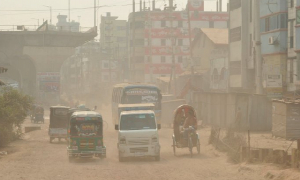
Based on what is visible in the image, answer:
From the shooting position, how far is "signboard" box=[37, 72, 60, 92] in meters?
88.9

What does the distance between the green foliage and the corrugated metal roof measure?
49.7 meters

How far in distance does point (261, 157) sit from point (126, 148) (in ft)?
20.8

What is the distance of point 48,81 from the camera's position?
89.1 meters

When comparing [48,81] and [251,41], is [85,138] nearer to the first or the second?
[251,41]

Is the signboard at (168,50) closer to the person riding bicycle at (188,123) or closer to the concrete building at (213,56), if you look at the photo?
the concrete building at (213,56)

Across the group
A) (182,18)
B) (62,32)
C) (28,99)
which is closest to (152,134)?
(28,99)

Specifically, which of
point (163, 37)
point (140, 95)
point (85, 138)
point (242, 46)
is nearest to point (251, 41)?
point (242, 46)

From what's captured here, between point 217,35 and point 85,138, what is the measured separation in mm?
65369

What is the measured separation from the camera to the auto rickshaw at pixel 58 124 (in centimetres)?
3672

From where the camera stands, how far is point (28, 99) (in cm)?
3953

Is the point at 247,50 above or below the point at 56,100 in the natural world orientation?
above

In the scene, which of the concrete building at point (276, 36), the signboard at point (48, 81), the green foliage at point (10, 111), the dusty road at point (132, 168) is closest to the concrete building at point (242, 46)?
the concrete building at point (276, 36)

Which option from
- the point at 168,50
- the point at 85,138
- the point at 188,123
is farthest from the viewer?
the point at 168,50

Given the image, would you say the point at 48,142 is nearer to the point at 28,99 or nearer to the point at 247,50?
the point at 28,99
